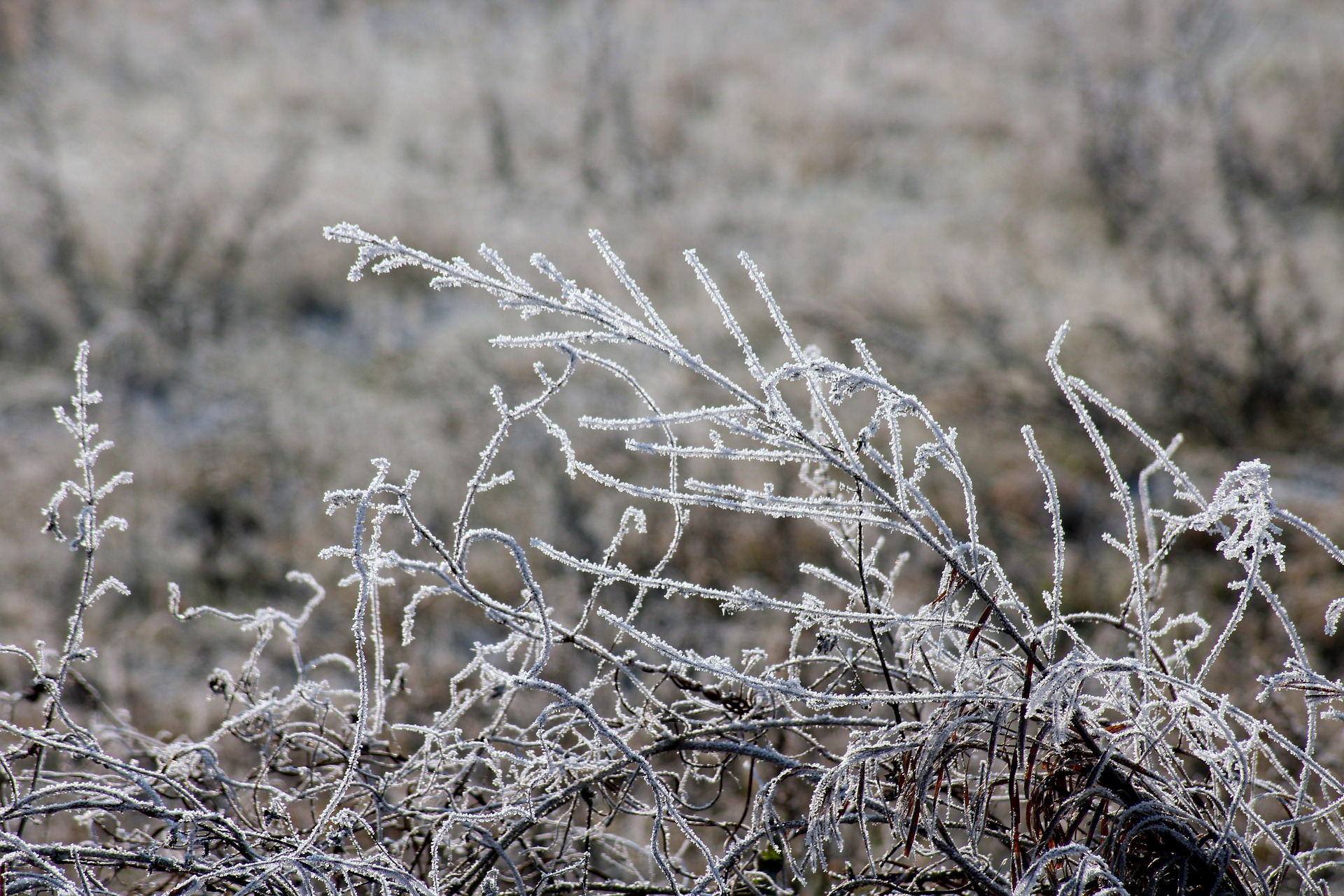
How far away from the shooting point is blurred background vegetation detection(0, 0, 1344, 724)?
14.9 ft

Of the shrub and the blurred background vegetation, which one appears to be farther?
the blurred background vegetation

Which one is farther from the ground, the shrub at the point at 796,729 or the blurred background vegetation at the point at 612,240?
the shrub at the point at 796,729

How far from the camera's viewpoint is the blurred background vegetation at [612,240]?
455 centimetres

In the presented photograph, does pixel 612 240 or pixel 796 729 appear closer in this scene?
pixel 796 729

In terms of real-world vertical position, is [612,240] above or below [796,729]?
below

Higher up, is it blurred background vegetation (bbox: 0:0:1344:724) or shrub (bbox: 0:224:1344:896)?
shrub (bbox: 0:224:1344:896)

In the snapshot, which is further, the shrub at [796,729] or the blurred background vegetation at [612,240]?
the blurred background vegetation at [612,240]

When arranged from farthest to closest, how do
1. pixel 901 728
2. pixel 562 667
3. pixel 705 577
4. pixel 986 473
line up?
pixel 986 473 → pixel 705 577 → pixel 562 667 → pixel 901 728

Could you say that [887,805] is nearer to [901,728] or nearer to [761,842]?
[901,728]

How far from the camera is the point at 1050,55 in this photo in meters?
11.0

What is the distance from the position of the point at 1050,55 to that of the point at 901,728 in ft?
38.4

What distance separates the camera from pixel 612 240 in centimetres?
761

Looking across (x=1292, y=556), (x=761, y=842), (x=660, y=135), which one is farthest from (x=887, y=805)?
(x=660, y=135)

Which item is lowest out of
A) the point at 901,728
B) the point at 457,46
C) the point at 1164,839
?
the point at 457,46
